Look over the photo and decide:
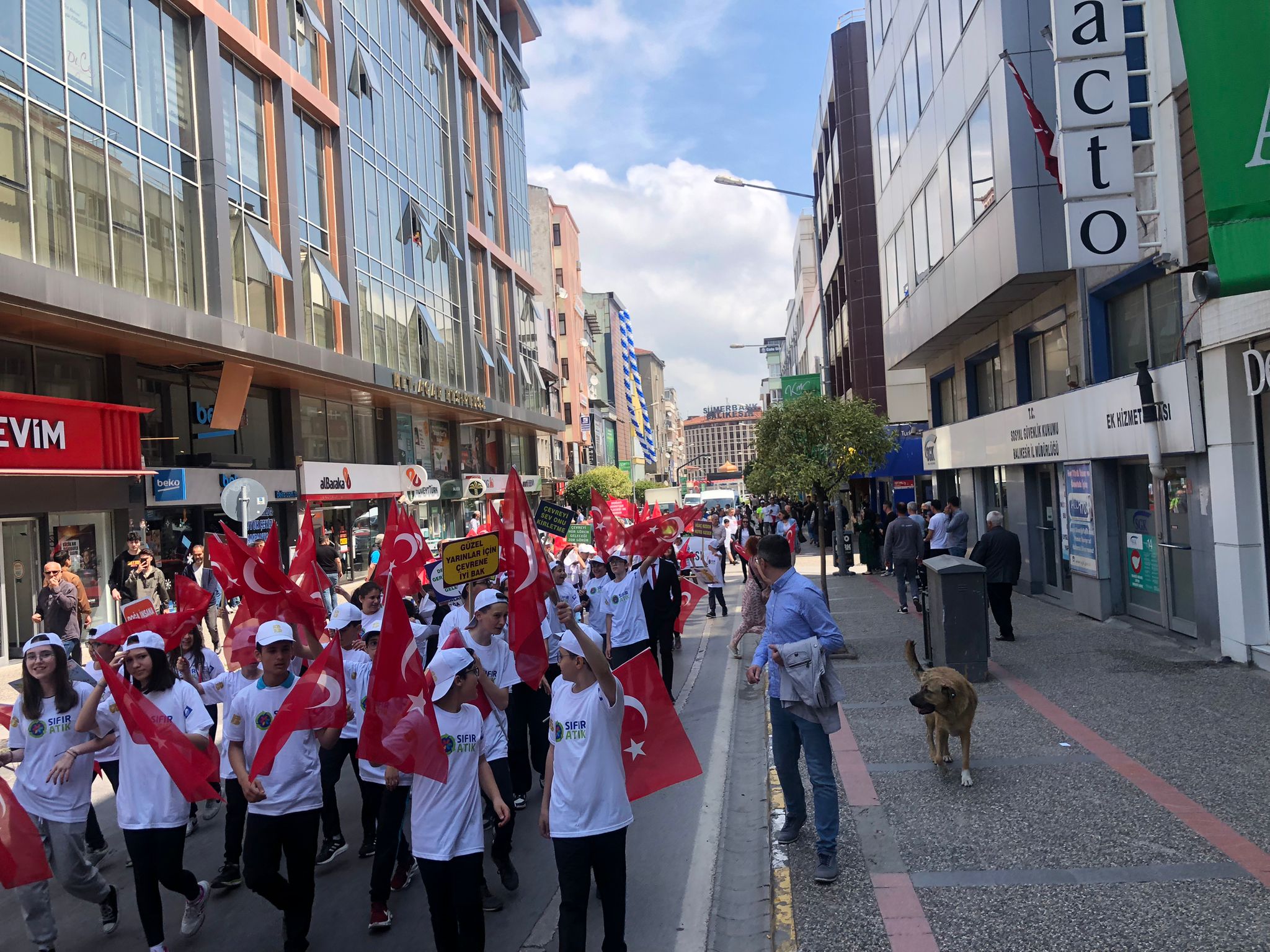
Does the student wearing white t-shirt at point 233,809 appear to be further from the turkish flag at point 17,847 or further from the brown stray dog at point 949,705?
the brown stray dog at point 949,705

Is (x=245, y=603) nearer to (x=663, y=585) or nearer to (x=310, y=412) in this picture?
(x=663, y=585)

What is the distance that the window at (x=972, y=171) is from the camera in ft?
49.2

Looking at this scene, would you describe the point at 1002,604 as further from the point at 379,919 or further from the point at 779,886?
the point at 379,919

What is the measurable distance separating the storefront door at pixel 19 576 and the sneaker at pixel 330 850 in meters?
11.8

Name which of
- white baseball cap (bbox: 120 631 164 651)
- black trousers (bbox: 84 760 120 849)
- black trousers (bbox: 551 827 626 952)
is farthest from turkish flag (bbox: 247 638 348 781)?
black trousers (bbox: 84 760 120 849)

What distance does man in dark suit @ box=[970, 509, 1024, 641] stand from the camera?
39.6ft

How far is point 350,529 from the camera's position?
28.2 metres

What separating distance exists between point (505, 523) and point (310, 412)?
20840 mm

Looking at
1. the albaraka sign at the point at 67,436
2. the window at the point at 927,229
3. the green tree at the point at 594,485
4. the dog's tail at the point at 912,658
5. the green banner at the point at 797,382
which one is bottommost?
the dog's tail at the point at 912,658

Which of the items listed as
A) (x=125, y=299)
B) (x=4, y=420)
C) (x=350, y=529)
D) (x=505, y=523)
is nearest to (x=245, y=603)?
(x=505, y=523)

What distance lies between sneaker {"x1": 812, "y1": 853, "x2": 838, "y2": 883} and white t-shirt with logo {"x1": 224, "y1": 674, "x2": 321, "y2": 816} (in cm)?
276

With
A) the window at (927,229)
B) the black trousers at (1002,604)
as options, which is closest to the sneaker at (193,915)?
the black trousers at (1002,604)

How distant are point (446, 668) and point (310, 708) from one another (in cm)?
98

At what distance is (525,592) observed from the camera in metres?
6.30
